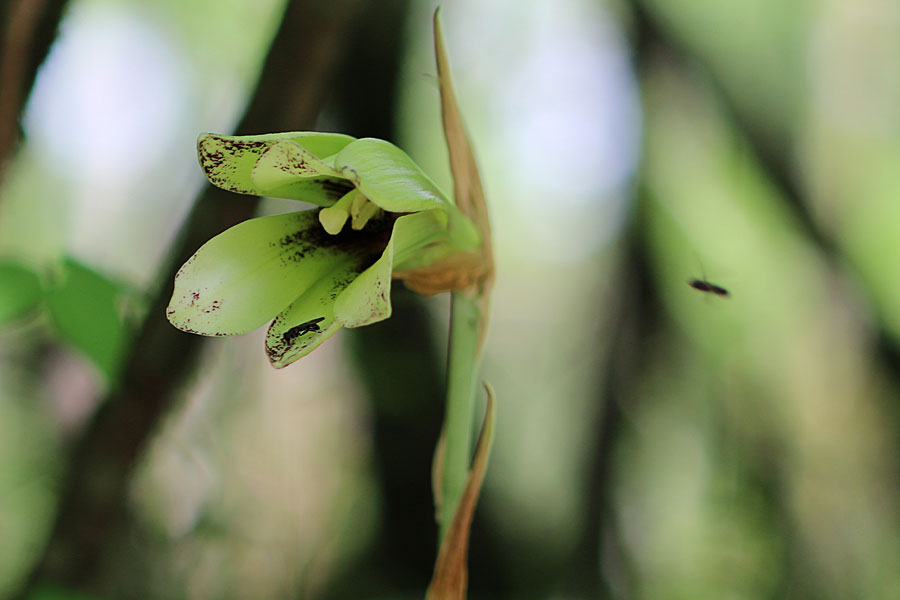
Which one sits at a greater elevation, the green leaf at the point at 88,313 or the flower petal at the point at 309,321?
the flower petal at the point at 309,321

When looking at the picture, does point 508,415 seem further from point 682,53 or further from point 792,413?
point 682,53

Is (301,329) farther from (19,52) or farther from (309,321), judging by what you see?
(19,52)

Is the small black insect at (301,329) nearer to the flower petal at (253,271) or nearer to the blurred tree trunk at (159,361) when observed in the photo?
the flower petal at (253,271)

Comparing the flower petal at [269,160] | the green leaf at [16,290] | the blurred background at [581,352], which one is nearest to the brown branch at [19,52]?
the green leaf at [16,290]

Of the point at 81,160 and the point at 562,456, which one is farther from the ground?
the point at 81,160

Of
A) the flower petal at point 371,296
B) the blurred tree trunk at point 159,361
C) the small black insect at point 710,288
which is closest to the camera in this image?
the flower petal at point 371,296

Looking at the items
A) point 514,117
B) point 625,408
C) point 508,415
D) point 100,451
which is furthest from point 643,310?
point 100,451
